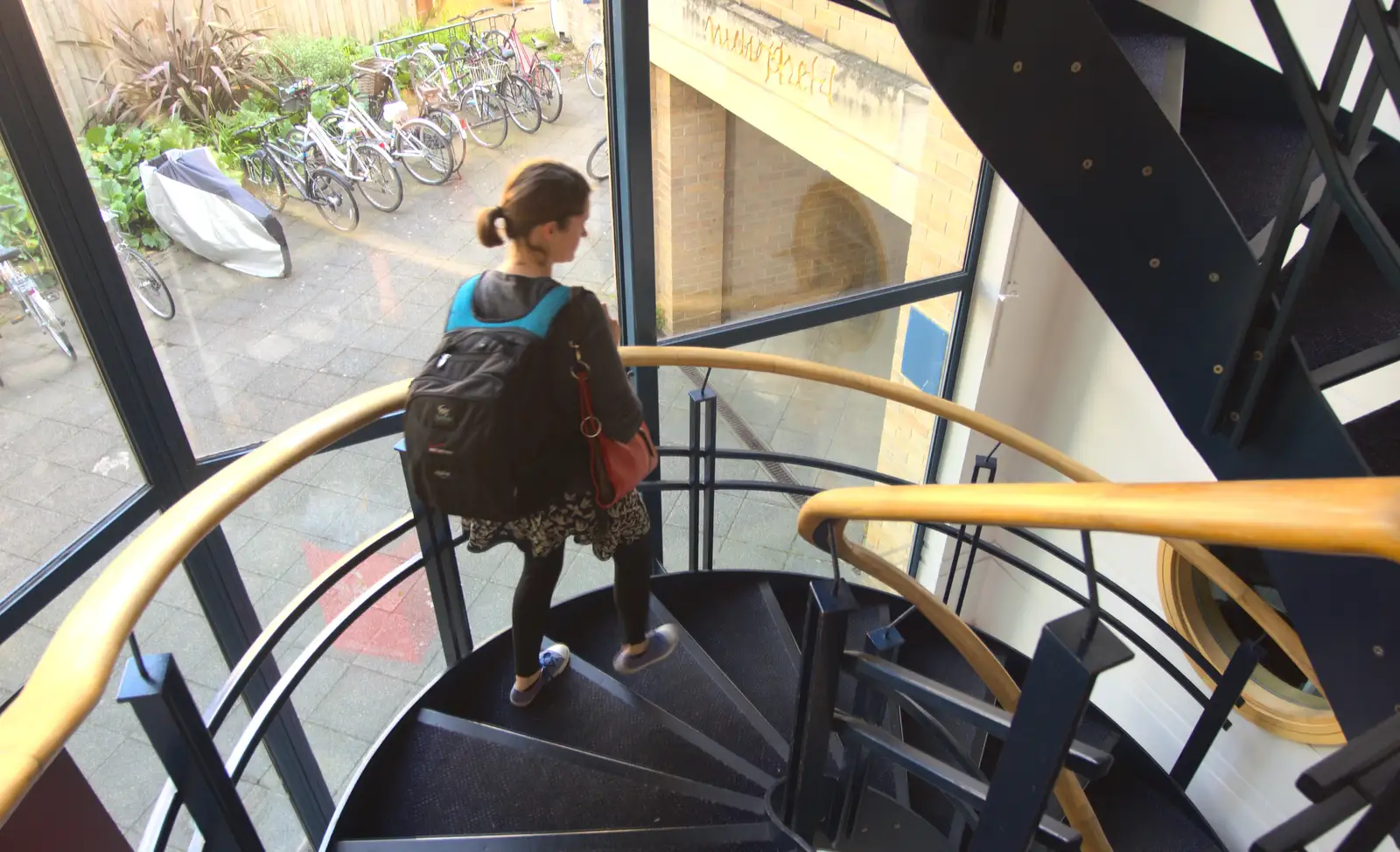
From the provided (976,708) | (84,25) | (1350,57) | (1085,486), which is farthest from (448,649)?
(1350,57)

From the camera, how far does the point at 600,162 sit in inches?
132

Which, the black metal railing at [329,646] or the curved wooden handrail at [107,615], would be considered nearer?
the curved wooden handrail at [107,615]

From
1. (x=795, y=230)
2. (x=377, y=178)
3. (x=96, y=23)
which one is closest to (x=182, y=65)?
(x=96, y=23)

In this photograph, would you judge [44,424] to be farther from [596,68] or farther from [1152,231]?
[1152,231]

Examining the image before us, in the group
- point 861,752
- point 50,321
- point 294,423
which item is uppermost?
point 50,321

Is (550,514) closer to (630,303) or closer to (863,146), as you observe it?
(630,303)

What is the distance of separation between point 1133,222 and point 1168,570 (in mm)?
2373

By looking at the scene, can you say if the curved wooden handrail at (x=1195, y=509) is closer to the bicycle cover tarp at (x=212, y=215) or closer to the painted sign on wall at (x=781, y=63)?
the bicycle cover tarp at (x=212, y=215)

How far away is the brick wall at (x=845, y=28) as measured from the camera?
→ 150 inches

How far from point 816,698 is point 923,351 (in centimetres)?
332

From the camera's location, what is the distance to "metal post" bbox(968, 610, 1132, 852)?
989 mm

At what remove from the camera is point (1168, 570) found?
3.55 meters

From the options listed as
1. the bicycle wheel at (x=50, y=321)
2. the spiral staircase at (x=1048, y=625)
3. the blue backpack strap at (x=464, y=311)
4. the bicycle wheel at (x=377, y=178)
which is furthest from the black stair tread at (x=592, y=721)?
the bicycle wheel at (x=377, y=178)

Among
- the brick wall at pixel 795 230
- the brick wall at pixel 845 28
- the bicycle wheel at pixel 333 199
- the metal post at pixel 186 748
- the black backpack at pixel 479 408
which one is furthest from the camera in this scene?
the brick wall at pixel 795 230
